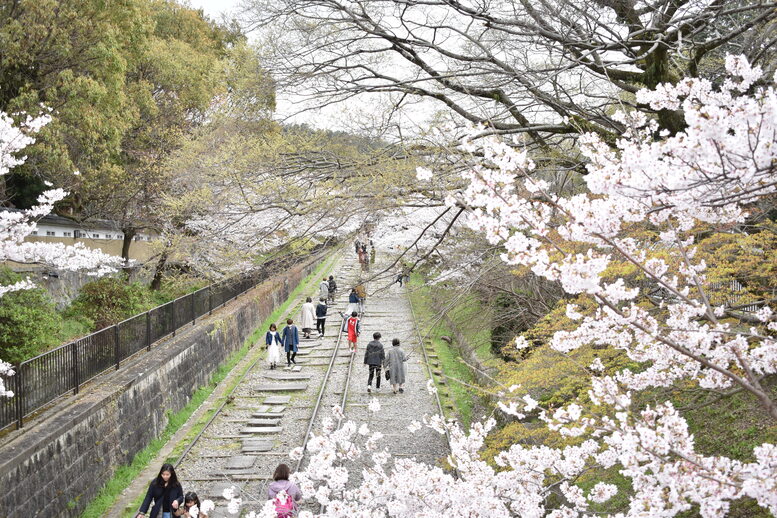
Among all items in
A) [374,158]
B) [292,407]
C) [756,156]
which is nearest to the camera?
[756,156]

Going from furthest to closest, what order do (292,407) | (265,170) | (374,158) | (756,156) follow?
(292,407), (265,170), (374,158), (756,156)

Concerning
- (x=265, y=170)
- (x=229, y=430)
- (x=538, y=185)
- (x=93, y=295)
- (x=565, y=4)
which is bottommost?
(x=229, y=430)

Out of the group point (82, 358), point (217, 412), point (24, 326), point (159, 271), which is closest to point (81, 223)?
point (159, 271)

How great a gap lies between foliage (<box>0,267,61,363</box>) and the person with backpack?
6741 mm

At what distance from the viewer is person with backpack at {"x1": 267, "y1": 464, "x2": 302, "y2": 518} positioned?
6125mm

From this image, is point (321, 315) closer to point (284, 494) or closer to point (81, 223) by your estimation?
point (81, 223)

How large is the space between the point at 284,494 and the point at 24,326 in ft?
25.6

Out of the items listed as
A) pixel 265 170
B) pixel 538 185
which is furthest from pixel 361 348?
pixel 538 185

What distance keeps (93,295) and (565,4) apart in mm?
13008

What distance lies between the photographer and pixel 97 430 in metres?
9.98

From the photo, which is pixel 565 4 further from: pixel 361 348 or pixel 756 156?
pixel 361 348

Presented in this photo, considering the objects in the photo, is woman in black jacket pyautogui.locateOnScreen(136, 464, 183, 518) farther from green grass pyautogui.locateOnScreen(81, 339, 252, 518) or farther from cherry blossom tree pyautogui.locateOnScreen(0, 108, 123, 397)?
cherry blossom tree pyautogui.locateOnScreen(0, 108, 123, 397)

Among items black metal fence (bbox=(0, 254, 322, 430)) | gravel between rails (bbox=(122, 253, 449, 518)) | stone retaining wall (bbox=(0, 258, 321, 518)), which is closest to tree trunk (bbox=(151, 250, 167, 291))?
black metal fence (bbox=(0, 254, 322, 430))

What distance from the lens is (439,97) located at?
898 cm
